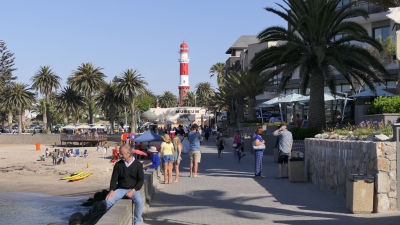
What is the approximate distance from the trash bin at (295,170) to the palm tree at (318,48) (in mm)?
7285

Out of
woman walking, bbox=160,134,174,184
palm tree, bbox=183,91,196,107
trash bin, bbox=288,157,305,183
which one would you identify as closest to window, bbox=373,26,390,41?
trash bin, bbox=288,157,305,183

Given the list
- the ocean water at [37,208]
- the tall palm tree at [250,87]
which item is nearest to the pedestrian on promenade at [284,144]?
the ocean water at [37,208]

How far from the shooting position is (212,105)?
86.8 metres

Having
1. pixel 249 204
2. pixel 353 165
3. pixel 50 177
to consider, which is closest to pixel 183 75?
pixel 50 177

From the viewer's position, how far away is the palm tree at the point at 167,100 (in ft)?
509

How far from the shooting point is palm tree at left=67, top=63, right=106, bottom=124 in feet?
276

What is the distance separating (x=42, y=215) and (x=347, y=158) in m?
11.9

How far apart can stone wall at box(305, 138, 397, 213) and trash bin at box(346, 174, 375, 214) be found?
0.11 meters

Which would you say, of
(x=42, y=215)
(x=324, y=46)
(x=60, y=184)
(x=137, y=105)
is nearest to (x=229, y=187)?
(x=42, y=215)

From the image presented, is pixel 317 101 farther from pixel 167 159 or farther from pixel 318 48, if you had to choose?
pixel 167 159

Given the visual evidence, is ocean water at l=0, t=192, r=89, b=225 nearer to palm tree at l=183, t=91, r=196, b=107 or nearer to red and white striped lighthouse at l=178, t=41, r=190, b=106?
palm tree at l=183, t=91, r=196, b=107

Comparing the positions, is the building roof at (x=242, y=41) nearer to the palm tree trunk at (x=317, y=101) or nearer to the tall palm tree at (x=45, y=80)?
the tall palm tree at (x=45, y=80)

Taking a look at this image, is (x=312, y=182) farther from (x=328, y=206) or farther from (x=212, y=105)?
(x=212, y=105)

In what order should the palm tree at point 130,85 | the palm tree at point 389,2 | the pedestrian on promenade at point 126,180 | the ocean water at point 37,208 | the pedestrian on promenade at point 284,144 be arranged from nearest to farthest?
the pedestrian on promenade at point 126,180
the pedestrian on promenade at point 284,144
the ocean water at point 37,208
the palm tree at point 389,2
the palm tree at point 130,85
